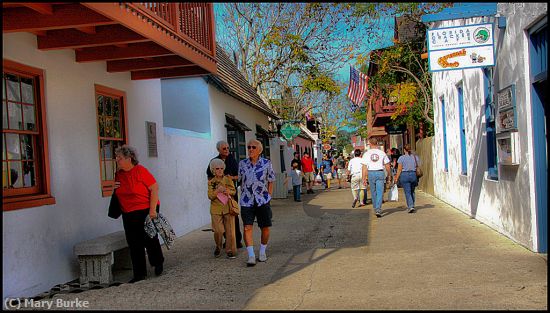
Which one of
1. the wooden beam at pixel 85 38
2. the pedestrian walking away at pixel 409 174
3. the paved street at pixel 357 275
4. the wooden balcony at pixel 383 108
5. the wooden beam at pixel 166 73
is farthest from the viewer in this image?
the wooden balcony at pixel 383 108

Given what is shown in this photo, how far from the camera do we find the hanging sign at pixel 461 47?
803 cm

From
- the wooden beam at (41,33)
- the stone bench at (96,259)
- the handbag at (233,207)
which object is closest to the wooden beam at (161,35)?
the wooden beam at (41,33)

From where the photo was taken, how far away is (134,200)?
650cm

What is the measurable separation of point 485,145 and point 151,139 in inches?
228

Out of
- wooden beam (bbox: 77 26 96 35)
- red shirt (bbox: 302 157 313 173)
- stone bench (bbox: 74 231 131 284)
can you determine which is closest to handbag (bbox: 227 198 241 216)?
stone bench (bbox: 74 231 131 284)

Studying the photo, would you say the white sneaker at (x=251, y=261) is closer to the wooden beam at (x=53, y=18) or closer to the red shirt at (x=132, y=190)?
the red shirt at (x=132, y=190)

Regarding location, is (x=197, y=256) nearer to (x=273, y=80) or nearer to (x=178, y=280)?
(x=178, y=280)

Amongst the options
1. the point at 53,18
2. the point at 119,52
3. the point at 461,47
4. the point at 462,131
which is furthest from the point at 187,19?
the point at 462,131

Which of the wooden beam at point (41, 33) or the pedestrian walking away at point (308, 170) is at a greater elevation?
the wooden beam at point (41, 33)

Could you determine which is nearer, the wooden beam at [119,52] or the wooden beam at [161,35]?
the wooden beam at [161,35]

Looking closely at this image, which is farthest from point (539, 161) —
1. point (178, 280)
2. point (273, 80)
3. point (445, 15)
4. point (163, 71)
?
point (273, 80)

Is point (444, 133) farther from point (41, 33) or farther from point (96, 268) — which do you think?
point (41, 33)

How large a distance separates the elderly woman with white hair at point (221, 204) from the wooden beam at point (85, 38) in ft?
7.44

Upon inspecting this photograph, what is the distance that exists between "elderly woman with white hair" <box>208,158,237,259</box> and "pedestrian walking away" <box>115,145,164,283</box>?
53.4 inches
